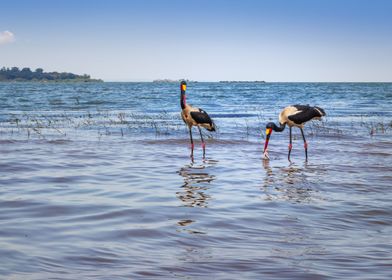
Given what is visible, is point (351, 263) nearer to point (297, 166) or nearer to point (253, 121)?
point (297, 166)

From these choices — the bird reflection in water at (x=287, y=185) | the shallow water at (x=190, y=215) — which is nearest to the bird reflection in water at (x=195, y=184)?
the shallow water at (x=190, y=215)

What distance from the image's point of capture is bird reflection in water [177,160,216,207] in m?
7.62

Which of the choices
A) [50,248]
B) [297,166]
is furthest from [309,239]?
[297,166]

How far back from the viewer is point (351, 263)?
475 centimetres

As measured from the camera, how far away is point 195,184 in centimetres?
920

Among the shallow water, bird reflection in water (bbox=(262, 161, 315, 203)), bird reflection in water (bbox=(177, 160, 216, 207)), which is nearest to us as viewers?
the shallow water

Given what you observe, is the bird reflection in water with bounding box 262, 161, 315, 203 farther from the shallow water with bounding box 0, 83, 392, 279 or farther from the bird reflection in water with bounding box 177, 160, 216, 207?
the bird reflection in water with bounding box 177, 160, 216, 207

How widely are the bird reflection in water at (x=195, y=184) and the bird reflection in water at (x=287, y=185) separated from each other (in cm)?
100

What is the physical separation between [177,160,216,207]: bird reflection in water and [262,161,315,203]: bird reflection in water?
1004 millimetres

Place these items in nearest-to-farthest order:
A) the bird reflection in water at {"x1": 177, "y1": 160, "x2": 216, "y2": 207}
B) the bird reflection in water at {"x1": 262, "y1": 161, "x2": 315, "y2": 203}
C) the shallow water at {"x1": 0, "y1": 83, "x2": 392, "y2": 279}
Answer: the shallow water at {"x1": 0, "y1": 83, "x2": 392, "y2": 279} < the bird reflection in water at {"x1": 177, "y1": 160, "x2": 216, "y2": 207} < the bird reflection in water at {"x1": 262, "y1": 161, "x2": 315, "y2": 203}

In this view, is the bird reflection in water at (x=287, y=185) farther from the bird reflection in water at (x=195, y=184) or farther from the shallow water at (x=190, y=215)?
the bird reflection in water at (x=195, y=184)

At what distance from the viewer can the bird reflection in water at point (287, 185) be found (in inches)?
321

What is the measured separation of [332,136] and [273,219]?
1379 centimetres

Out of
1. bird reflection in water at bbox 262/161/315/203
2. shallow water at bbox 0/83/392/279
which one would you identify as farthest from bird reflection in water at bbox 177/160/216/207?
bird reflection in water at bbox 262/161/315/203
